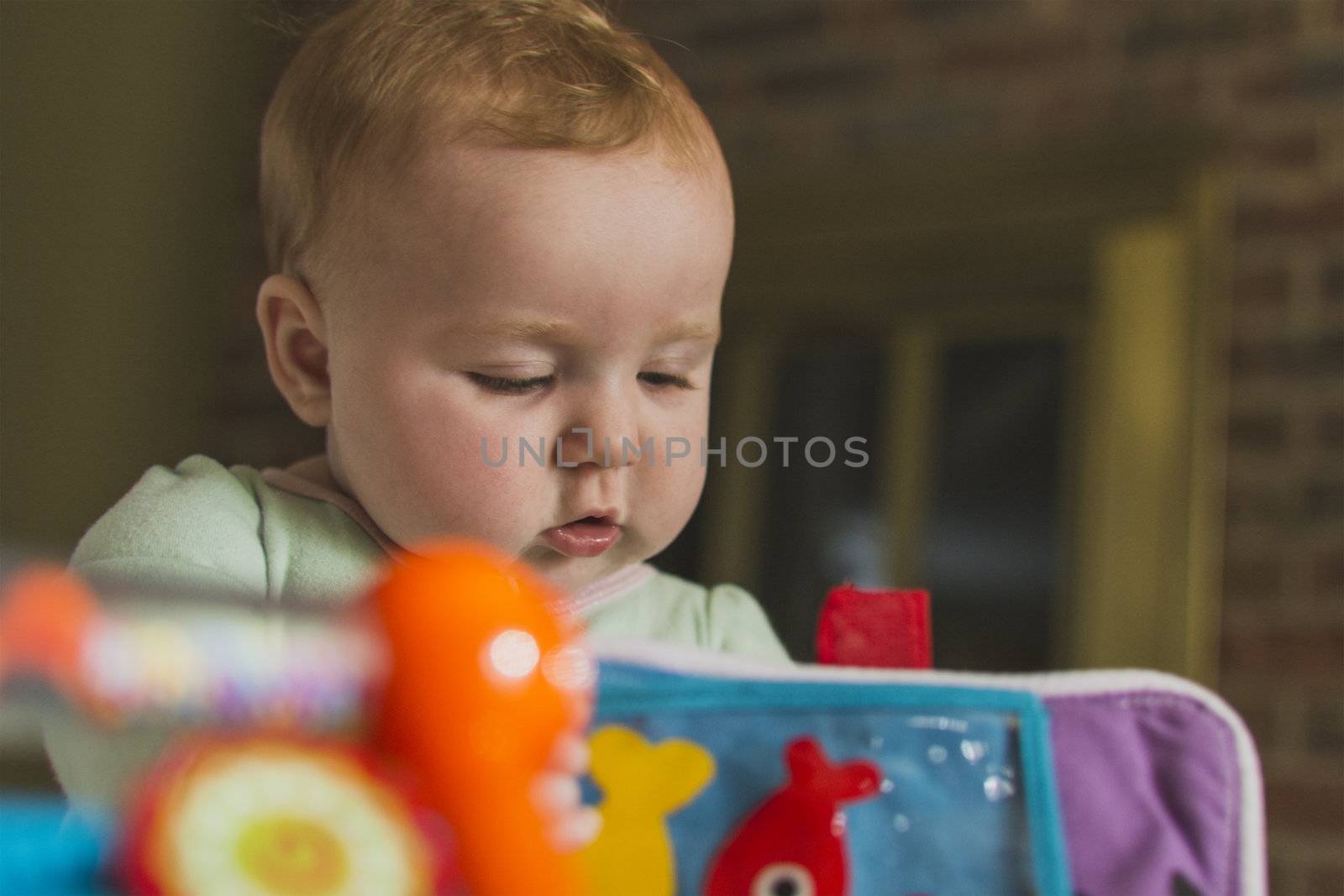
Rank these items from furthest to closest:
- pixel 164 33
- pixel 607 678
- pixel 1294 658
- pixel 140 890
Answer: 1. pixel 164 33
2. pixel 1294 658
3. pixel 607 678
4. pixel 140 890

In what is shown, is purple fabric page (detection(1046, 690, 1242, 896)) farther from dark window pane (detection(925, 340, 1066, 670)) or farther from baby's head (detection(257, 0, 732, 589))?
dark window pane (detection(925, 340, 1066, 670))

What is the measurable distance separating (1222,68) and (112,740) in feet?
7.28

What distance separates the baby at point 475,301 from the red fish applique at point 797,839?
15 cm

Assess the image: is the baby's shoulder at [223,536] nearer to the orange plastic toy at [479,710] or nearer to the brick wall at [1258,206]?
the orange plastic toy at [479,710]

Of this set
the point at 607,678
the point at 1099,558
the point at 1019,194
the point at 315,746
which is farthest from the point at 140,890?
the point at 1019,194

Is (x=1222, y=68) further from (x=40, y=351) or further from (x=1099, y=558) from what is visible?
(x=40, y=351)

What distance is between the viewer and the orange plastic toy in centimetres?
24

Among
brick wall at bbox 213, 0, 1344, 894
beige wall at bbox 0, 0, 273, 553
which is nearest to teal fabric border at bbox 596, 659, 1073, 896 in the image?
brick wall at bbox 213, 0, 1344, 894

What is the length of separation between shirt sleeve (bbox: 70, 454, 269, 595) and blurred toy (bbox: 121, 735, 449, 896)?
0.76ft

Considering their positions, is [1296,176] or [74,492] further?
[74,492]

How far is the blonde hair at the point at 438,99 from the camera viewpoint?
50 centimetres

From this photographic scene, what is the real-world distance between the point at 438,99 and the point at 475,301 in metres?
0.09

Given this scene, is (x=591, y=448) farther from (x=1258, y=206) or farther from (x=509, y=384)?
(x=1258, y=206)

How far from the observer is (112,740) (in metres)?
0.29
